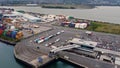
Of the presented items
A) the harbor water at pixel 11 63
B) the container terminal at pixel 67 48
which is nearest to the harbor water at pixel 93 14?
the container terminal at pixel 67 48

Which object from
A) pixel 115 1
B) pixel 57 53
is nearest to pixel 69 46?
A: pixel 57 53

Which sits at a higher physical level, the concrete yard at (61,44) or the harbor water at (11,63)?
the concrete yard at (61,44)

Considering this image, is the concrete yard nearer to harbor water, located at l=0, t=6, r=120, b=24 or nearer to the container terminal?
the container terminal

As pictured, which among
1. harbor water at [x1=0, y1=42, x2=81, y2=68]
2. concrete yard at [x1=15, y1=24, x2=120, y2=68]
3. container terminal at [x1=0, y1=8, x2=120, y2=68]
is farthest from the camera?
harbor water at [x1=0, y1=42, x2=81, y2=68]

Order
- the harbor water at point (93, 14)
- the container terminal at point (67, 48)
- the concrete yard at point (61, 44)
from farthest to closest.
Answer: the harbor water at point (93, 14) → the container terminal at point (67, 48) → the concrete yard at point (61, 44)

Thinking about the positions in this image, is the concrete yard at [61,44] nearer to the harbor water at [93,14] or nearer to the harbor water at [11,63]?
the harbor water at [11,63]

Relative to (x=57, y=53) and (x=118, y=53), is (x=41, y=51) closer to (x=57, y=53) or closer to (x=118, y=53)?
(x=57, y=53)

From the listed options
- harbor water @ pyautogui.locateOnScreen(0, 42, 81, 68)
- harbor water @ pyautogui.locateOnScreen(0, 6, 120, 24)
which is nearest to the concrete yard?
harbor water @ pyautogui.locateOnScreen(0, 42, 81, 68)

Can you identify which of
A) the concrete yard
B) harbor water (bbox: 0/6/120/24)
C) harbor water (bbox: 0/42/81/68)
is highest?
the concrete yard

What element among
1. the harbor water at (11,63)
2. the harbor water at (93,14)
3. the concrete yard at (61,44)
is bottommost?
the harbor water at (93,14)

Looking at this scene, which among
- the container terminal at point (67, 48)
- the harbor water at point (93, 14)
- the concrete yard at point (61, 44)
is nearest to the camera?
the concrete yard at point (61, 44)

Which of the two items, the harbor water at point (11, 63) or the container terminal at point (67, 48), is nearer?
the container terminal at point (67, 48)
